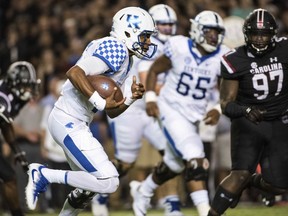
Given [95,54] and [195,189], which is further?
[195,189]

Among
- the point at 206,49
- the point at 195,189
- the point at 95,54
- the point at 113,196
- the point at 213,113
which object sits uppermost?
the point at 95,54

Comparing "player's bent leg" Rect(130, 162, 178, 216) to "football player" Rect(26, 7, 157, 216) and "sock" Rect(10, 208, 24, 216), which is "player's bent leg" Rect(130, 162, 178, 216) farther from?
"football player" Rect(26, 7, 157, 216)

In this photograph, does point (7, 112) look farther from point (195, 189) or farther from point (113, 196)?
point (113, 196)

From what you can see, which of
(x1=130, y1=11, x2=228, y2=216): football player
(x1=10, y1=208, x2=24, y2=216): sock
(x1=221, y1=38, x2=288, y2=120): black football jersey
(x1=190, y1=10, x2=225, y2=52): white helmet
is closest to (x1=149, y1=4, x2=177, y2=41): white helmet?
(x1=130, y1=11, x2=228, y2=216): football player

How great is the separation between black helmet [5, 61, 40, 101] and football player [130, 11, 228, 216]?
4.03ft

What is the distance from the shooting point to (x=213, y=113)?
8.22 meters

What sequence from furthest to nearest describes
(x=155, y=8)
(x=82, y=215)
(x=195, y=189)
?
(x=82, y=215)
(x=155, y=8)
(x=195, y=189)

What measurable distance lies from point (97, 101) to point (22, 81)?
266 centimetres

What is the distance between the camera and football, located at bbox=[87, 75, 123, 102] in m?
6.44

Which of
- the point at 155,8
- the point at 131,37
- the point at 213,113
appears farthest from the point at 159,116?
the point at 131,37

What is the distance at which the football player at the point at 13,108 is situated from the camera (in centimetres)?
A: 829

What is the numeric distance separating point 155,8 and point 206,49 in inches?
49.3

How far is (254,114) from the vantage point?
22.6 ft

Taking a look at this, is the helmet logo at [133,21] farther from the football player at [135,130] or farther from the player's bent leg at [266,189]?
the football player at [135,130]
